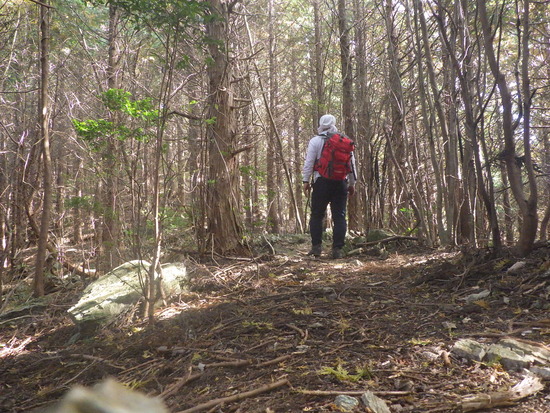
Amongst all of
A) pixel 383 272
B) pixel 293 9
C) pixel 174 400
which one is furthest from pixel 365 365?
pixel 293 9

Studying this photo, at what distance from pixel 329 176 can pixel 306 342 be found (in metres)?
3.22

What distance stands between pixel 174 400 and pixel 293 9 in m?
15.8

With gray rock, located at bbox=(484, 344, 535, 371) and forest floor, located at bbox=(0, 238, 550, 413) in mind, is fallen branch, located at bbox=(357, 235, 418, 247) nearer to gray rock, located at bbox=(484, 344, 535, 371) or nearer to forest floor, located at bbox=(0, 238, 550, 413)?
forest floor, located at bbox=(0, 238, 550, 413)

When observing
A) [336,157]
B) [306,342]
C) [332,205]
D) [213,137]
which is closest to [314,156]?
[336,157]

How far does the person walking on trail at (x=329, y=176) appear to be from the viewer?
17.4ft

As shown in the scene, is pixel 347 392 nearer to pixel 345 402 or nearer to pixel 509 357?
pixel 345 402

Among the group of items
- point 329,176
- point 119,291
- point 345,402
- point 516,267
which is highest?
point 329,176

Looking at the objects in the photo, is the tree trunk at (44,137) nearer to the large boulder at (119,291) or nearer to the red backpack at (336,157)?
the large boulder at (119,291)

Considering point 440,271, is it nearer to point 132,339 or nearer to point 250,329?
point 250,329

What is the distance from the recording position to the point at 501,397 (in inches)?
59.3

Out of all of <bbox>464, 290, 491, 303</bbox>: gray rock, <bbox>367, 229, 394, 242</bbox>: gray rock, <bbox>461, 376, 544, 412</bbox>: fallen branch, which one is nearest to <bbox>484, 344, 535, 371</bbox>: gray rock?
<bbox>461, 376, 544, 412</bbox>: fallen branch

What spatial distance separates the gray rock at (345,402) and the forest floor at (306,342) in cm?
3

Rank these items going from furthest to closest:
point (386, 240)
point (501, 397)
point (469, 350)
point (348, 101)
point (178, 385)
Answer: point (348, 101)
point (386, 240)
point (178, 385)
point (469, 350)
point (501, 397)

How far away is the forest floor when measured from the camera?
69.4 inches
